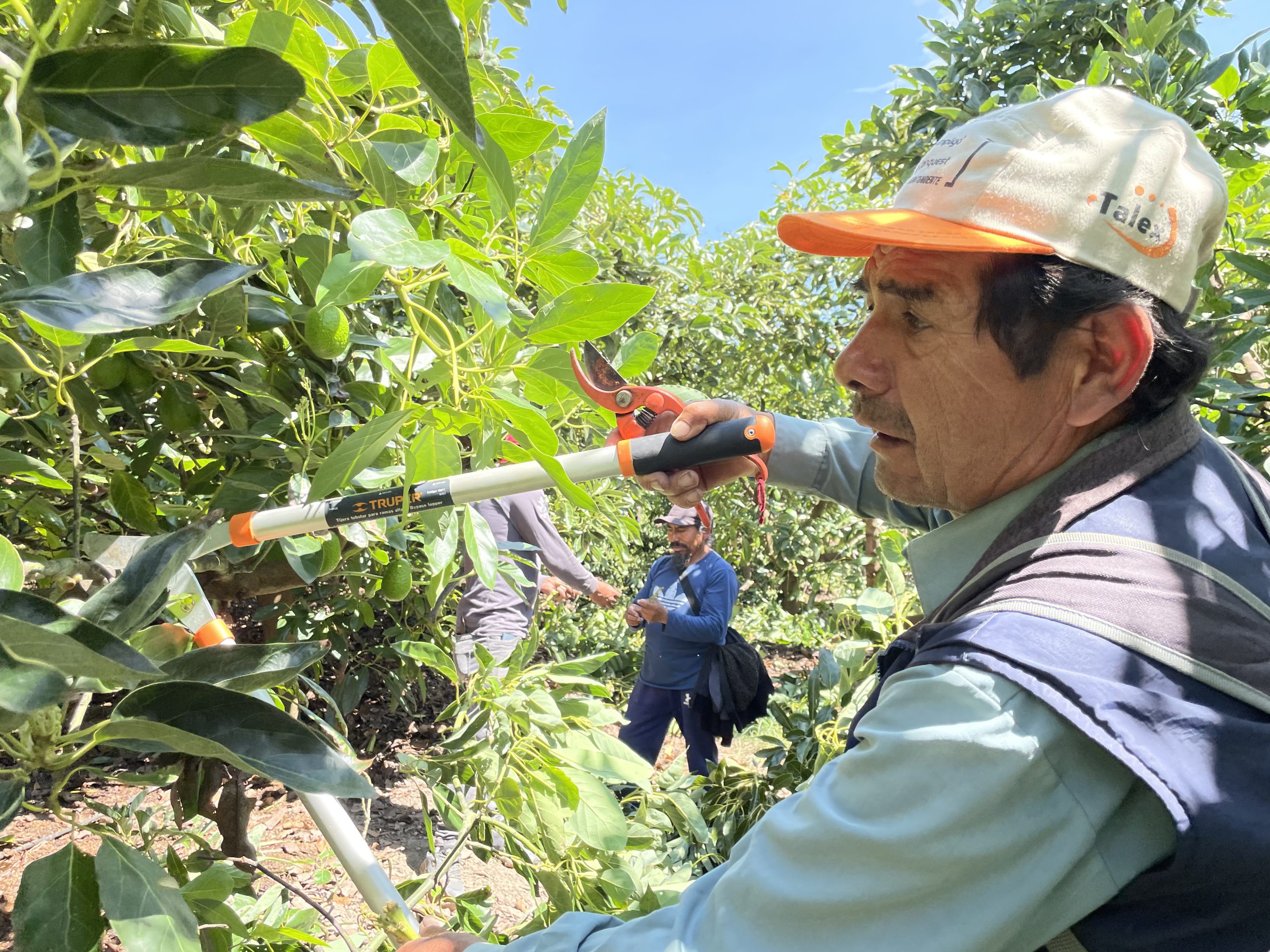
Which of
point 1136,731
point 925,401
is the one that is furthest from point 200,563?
point 1136,731

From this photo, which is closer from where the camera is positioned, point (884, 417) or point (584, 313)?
point (584, 313)

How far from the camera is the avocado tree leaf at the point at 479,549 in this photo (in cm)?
128

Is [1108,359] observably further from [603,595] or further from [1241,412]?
[603,595]

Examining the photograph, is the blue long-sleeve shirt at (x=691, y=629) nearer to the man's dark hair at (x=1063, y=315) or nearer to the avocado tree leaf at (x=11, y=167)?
the man's dark hair at (x=1063, y=315)

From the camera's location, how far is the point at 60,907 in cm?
78

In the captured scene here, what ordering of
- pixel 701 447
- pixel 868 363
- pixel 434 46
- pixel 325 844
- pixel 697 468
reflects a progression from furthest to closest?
pixel 325 844 → pixel 697 468 → pixel 701 447 → pixel 868 363 → pixel 434 46

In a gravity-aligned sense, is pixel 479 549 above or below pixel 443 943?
above

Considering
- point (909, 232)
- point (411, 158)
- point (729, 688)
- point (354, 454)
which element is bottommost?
point (729, 688)

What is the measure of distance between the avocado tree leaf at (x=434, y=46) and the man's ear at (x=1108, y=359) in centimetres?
82

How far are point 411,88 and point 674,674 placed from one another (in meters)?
4.36

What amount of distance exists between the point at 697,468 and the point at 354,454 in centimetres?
71

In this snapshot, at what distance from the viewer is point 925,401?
3.69ft

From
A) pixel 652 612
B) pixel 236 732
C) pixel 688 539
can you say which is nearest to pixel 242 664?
pixel 236 732

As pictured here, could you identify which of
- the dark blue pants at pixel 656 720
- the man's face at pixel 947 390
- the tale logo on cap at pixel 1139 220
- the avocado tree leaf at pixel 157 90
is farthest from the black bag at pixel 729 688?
the avocado tree leaf at pixel 157 90
